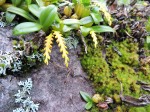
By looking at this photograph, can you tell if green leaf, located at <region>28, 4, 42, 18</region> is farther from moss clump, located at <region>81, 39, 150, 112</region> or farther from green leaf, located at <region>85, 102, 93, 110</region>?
green leaf, located at <region>85, 102, 93, 110</region>

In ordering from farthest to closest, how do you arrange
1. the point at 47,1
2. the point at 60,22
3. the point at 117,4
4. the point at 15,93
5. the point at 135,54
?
the point at 117,4, the point at 135,54, the point at 47,1, the point at 60,22, the point at 15,93

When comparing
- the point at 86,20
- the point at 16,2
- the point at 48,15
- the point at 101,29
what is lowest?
the point at 101,29

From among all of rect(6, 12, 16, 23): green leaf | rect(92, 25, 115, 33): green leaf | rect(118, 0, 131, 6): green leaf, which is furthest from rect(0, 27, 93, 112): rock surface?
rect(118, 0, 131, 6): green leaf

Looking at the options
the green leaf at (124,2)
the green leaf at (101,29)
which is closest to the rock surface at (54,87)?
the green leaf at (101,29)

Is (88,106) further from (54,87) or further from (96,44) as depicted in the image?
(96,44)

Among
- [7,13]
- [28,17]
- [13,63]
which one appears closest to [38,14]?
[28,17]

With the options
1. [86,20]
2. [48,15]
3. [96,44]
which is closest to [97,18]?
[86,20]

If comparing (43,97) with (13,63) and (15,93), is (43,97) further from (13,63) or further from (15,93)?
(13,63)
